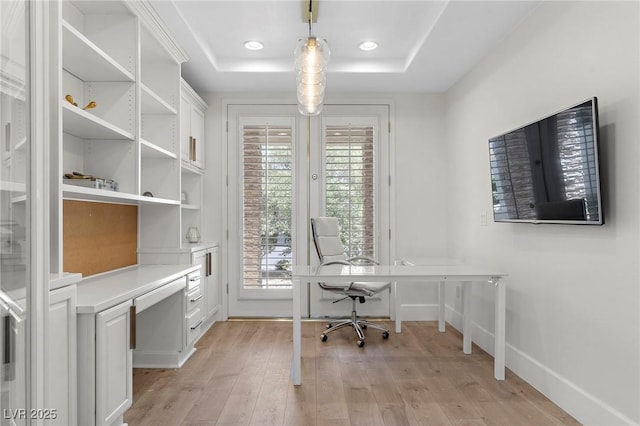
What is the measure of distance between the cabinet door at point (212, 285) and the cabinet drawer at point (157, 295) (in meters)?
0.92

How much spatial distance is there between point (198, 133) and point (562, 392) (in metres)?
3.91

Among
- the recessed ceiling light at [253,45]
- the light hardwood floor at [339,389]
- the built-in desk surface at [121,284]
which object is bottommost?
the light hardwood floor at [339,389]

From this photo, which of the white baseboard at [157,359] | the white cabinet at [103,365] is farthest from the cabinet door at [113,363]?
the white baseboard at [157,359]

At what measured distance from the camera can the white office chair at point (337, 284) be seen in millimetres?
3535

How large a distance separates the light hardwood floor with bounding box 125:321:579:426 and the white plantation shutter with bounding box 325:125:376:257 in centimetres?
123

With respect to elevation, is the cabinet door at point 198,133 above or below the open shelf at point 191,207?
above

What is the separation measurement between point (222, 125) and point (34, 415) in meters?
3.42

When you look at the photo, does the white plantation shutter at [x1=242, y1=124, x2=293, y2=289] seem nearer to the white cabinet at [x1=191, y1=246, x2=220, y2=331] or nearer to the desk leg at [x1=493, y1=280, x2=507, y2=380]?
the white cabinet at [x1=191, y1=246, x2=220, y2=331]

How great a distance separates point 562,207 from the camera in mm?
2209

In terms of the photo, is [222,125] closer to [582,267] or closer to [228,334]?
[228,334]

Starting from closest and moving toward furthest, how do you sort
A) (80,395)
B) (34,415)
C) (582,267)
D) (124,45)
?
(34,415) → (80,395) → (582,267) → (124,45)

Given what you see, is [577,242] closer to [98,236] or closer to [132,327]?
[132,327]

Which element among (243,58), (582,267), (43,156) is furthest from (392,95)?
(43,156)

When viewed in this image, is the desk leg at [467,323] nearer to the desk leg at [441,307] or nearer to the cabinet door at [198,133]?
the desk leg at [441,307]
